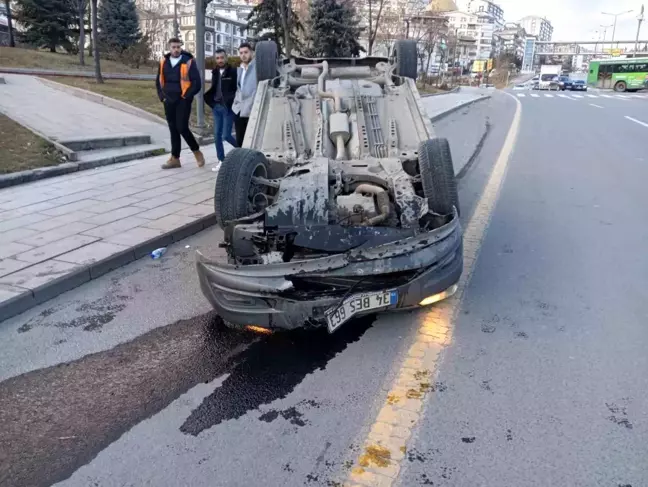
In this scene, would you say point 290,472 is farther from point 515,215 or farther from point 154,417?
point 515,215

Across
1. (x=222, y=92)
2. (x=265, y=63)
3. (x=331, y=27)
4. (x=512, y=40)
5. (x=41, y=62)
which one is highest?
(x=512, y=40)

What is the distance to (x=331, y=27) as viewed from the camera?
94.3ft

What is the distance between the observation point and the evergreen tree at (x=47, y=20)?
3050 centimetres

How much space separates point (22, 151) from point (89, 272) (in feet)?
16.0

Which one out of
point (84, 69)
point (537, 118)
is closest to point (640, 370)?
point (537, 118)

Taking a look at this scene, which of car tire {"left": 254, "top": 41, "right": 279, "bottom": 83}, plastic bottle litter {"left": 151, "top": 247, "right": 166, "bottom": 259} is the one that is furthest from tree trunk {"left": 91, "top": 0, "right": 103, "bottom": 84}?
plastic bottle litter {"left": 151, "top": 247, "right": 166, "bottom": 259}

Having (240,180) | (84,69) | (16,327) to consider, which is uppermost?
(84,69)

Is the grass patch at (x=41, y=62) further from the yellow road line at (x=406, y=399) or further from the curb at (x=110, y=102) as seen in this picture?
the yellow road line at (x=406, y=399)

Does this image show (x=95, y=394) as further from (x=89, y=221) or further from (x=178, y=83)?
(x=178, y=83)

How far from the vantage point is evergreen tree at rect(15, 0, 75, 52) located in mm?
30500

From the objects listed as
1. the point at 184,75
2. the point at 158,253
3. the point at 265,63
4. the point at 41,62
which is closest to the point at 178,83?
the point at 184,75

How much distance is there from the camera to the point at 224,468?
258cm

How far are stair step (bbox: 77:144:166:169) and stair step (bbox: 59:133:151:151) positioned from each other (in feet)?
0.36

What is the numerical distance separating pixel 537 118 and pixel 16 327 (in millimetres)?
19192
